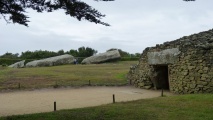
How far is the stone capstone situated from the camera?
618 inches

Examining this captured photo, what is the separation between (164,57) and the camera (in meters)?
16.5

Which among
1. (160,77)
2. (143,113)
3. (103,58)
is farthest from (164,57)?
(103,58)

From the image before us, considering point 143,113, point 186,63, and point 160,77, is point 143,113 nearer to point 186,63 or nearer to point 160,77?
point 186,63

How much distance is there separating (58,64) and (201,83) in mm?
27932

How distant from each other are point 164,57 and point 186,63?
1932 mm

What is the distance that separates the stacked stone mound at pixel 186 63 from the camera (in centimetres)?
1368

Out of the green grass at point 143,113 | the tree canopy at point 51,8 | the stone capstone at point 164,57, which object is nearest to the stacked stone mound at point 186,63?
the stone capstone at point 164,57

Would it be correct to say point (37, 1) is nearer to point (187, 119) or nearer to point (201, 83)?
point (187, 119)

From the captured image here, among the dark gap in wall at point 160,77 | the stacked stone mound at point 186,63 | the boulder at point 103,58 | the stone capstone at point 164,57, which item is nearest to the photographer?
the stacked stone mound at point 186,63

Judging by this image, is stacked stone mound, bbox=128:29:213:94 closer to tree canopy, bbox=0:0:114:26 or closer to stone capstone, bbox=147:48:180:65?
stone capstone, bbox=147:48:180:65

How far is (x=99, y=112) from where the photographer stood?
351 inches

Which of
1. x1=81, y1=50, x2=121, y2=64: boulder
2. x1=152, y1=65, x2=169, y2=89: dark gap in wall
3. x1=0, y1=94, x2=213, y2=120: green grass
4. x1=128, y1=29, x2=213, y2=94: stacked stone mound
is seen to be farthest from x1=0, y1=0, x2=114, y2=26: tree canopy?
x1=81, y1=50, x2=121, y2=64: boulder

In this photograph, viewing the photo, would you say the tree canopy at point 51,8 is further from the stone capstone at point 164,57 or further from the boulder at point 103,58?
the boulder at point 103,58

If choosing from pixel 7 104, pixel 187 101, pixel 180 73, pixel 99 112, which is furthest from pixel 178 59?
pixel 7 104
